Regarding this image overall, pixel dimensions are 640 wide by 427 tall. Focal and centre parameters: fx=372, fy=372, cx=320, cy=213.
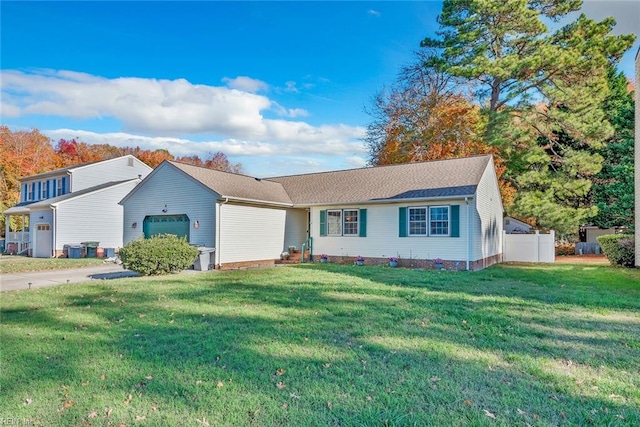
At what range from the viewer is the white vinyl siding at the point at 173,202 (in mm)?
14469

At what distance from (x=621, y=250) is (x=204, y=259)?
52.4ft

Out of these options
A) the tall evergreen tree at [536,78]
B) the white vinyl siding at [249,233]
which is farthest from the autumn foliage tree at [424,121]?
the white vinyl siding at [249,233]

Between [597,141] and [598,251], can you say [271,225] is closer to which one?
[597,141]

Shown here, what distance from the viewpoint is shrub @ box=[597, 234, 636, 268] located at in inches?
561

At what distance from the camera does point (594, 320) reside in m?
6.14

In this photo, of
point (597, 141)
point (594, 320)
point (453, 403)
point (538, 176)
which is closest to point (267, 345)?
point (453, 403)

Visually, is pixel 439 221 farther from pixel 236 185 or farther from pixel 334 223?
pixel 236 185

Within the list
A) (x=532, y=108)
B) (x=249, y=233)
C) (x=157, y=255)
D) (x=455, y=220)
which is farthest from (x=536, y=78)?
(x=157, y=255)

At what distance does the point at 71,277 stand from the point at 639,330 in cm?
1410

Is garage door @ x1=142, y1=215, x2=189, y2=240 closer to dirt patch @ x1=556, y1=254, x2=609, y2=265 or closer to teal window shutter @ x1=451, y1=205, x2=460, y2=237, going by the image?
teal window shutter @ x1=451, y1=205, x2=460, y2=237

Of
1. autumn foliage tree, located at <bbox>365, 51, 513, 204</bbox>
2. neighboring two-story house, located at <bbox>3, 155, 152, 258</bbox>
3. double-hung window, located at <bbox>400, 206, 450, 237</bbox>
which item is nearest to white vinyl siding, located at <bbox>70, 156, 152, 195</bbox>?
neighboring two-story house, located at <bbox>3, 155, 152, 258</bbox>

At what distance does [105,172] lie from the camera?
24172 millimetres

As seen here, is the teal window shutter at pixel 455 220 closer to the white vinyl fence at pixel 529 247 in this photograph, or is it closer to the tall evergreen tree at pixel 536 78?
the white vinyl fence at pixel 529 247

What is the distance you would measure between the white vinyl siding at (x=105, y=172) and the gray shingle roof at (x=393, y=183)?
12445mm
